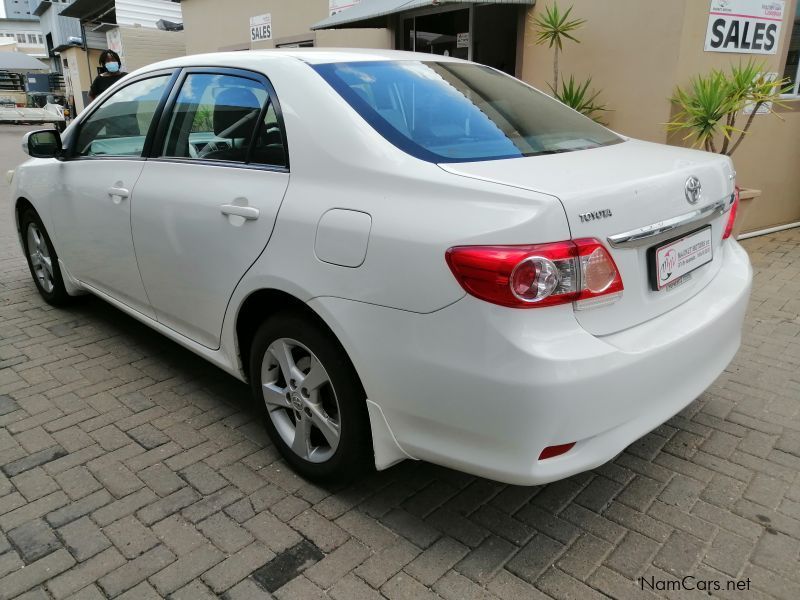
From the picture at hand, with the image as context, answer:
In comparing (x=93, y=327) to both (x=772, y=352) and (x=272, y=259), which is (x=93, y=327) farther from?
(x=772, y=352)

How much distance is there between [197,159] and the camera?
2.93 meters

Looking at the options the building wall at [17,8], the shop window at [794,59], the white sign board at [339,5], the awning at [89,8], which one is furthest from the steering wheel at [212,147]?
the building wall at [17,8]

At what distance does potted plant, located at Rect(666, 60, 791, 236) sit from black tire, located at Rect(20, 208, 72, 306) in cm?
510

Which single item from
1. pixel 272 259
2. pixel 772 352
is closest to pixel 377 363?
pixel 272 259

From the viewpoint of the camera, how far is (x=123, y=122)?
11.7ft

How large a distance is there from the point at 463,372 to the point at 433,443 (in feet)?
1.01

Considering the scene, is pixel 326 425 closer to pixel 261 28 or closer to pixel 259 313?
pixel 259 313

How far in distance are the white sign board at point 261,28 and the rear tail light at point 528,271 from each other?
1090 cm

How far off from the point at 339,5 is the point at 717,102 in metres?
6.02

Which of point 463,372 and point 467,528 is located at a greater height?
point 463,372

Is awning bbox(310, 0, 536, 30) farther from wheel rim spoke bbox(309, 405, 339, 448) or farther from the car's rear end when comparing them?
wheel rim spoke bbox(309, 405, 339, 448)

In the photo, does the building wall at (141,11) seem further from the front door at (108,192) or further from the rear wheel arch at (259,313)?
the rear wheel arch at (259,313)

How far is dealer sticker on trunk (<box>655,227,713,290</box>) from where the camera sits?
2.14 metres

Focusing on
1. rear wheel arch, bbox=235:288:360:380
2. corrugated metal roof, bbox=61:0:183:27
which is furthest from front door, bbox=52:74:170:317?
corrugated metal roof, bbox=61:0:183:27
